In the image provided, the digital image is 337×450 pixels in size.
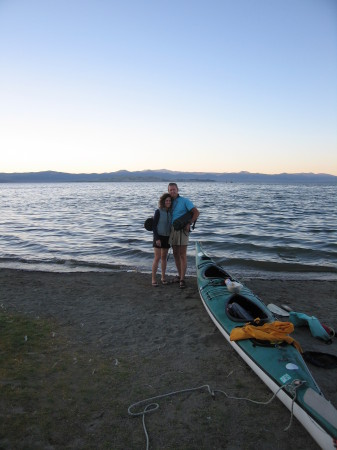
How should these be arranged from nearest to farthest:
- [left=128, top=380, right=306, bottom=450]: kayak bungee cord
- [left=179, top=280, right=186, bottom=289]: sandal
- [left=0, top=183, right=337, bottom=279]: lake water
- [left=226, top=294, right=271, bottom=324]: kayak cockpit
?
[left=128, top=380, right=306, bottom=450]: kayak bungee cord
[left=226, top=294, right=271, bottom=324]: kayak cockpit
[left=179, top=280, right=186, bottom=289]: sandal
[left=0, top=183, right=337, bottom=279]: lake water

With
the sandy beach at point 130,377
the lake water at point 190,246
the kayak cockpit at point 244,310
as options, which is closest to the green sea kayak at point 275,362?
the kayak cockpit at point 244,310

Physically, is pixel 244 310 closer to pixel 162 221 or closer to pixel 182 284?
pixel 182 284

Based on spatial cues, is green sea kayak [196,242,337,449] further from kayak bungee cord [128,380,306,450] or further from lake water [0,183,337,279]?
lake water [0,183,337,279]

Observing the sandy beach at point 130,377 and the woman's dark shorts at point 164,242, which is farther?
the woman's dark shorts at point 164,242

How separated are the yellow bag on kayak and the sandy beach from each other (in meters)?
0.36

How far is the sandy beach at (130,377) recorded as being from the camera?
10.6ft

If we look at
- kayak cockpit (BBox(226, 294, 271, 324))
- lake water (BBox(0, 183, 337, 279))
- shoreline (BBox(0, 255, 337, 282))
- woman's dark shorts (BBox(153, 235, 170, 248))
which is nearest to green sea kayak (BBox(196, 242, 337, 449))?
kayak cockpit (BBox(226, 294, 271, 324))

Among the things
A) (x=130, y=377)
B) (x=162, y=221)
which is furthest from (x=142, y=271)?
(x=130, y=377)

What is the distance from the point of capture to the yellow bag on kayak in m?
4.34

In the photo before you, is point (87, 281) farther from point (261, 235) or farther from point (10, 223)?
point (10, 223)

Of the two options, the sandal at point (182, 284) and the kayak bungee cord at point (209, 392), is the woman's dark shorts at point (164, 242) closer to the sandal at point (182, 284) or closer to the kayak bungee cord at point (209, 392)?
the sandal at point (182, 284)

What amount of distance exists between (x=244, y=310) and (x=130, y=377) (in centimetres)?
218

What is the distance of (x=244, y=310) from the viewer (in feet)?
17.7

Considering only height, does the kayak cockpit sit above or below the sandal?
above
